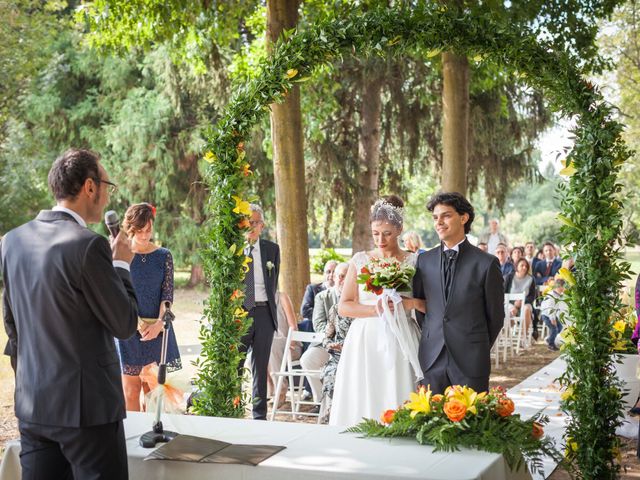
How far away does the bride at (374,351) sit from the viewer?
6359mm

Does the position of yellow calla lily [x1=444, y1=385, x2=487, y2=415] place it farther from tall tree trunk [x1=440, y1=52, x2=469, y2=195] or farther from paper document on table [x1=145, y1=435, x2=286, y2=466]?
tall tree trunk [x1=440, y1=52, x2=469, y2=195]

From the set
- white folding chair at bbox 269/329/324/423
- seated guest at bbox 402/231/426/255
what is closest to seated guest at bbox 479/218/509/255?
seated guest at bbox 402/231/426/255

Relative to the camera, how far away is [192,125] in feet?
86.3

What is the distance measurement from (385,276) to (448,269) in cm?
49

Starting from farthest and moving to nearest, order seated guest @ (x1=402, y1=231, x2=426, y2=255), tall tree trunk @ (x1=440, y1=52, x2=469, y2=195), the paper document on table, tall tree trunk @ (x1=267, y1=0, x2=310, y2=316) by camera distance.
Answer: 1. tall tree trunk @ (x1=440, y1=52, x2=469, y2=195)
2. seated guest @ (x1=402, y1=231, x2=426, y2=255)
3. tall tree trunk @ (x1=267, y1=0, x2=310, y2=316)
4. the paper document on table

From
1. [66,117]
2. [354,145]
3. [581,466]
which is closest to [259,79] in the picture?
[581,466]

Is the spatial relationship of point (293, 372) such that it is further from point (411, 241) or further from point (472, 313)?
point (472, 313)

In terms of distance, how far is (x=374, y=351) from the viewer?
21.4 feet

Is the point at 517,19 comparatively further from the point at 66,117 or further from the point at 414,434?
the point at 66,117

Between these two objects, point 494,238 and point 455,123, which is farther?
point 494,238

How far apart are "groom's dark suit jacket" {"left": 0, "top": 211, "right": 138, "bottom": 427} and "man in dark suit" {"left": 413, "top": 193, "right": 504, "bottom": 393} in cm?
268

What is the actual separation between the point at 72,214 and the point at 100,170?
25 centimetres

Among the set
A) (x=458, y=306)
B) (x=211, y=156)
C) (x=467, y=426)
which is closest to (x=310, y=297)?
(x=211, y=156)

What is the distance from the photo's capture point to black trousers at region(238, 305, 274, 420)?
26.3ft
